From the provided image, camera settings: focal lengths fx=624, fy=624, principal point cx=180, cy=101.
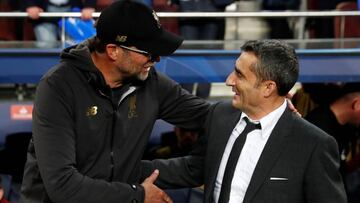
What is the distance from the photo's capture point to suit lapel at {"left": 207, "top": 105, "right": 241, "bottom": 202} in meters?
2.60

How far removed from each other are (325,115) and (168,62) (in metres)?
1.33

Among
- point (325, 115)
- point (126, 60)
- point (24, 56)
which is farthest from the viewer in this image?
point (24, 56)

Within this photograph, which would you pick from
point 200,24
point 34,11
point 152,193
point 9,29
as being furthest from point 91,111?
point 200,24

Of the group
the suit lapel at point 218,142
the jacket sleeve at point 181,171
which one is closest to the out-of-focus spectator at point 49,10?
the jacket sleeve at point 181,171

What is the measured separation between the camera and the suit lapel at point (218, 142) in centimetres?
260

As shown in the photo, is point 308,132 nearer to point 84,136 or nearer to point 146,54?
point 146,54

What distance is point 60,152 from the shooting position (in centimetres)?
241

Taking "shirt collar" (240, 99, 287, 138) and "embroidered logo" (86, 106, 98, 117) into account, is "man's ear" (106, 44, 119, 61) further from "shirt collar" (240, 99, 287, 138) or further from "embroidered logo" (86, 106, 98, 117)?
"shirt collar" (240, 99, 287, 138)

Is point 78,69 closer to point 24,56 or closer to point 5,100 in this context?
point 24,56

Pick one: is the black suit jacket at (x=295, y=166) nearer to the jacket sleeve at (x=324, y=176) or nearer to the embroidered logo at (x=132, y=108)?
the jacket sleeve at (x=324, y=176)

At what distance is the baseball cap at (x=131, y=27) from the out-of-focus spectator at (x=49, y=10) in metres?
2.60

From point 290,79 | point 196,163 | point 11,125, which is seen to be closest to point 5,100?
point 11,125

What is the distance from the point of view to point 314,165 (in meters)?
2.37

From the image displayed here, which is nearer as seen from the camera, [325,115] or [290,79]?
[290,79]
